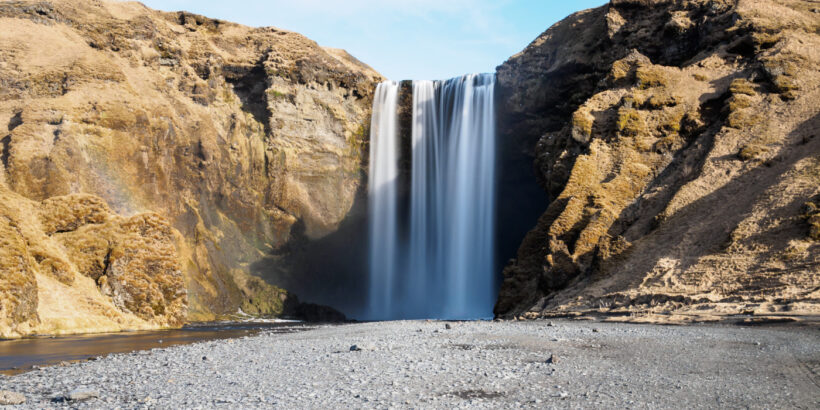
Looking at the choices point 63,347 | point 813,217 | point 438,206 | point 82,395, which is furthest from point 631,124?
point 82,395

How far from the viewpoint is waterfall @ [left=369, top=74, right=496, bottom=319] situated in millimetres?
48969

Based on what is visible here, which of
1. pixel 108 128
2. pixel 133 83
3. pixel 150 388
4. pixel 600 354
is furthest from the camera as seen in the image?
pixel 133 83

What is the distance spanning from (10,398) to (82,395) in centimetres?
109

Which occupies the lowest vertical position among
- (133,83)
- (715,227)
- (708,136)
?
(715,227)

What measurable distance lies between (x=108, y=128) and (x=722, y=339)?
121 feet

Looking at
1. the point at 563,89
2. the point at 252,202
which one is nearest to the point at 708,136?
the point at 563,89

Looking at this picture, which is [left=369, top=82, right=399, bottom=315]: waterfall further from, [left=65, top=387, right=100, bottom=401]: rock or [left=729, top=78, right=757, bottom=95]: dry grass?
[left=65, top=387, right=100, bottom=401]: rock

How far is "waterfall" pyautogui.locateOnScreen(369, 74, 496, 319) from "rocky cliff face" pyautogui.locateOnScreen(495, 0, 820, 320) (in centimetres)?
653

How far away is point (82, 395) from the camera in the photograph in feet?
31.2

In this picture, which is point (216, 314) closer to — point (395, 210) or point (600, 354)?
point (395, 210)

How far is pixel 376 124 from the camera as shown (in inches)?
2197

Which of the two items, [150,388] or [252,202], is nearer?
[150,388]

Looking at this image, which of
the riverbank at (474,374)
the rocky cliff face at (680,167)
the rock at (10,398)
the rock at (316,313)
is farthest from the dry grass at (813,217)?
the rock at (316,313)

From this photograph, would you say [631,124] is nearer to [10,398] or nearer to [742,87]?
[742,87]
